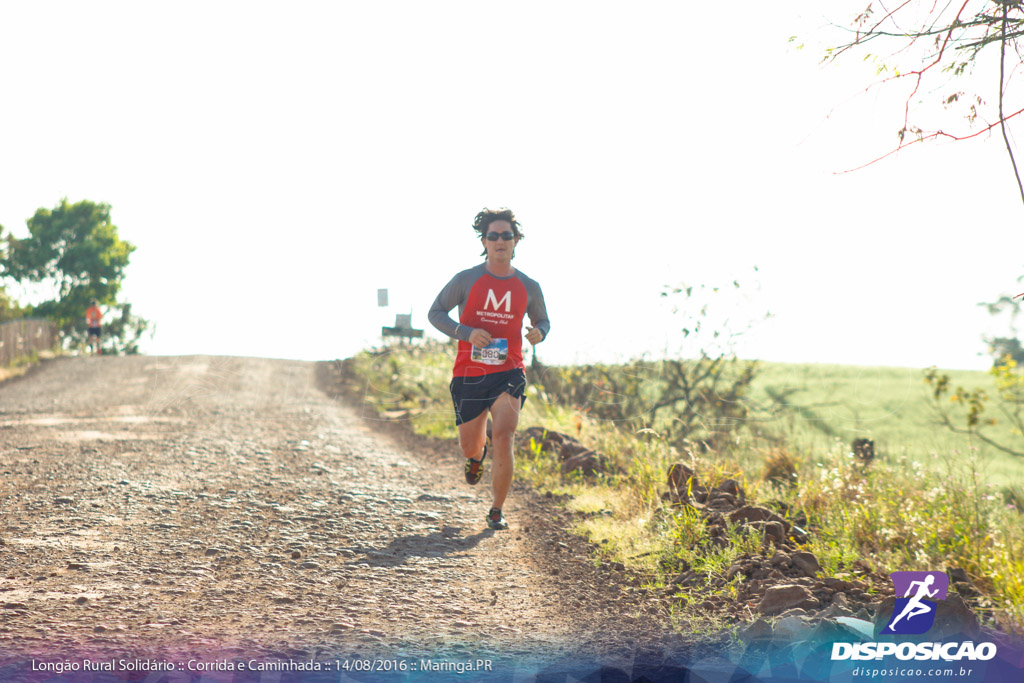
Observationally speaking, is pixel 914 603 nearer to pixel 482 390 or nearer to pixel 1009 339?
pixel 482 390

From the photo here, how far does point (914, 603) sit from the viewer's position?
3.83 metres

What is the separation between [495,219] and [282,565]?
8.99ft

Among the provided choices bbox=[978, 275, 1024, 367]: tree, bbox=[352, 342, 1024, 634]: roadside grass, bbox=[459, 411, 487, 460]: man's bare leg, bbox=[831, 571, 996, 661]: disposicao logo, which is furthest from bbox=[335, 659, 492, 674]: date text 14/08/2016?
bbox=[978, 275, 1024, 367]: tree

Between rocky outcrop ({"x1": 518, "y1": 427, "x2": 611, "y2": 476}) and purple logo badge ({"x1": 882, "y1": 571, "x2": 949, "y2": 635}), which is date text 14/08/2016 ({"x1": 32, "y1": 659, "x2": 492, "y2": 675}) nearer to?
purple logo badge ({"x1": 882, "y1": 571, "x2": 949, "y2": 635})

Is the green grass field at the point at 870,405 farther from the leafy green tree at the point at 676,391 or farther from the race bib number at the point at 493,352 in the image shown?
the race bib number at the point at 493,352

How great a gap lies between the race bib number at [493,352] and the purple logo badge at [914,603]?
9.30 ft

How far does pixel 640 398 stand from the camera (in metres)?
12.7

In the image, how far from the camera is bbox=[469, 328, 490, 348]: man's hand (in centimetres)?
565

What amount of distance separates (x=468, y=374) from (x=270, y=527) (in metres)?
1.78

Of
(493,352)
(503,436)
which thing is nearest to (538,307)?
(493,352)

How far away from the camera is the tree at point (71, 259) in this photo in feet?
131

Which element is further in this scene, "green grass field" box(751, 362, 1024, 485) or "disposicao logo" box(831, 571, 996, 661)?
"green grass field" box(751, 362, 1024, 485)

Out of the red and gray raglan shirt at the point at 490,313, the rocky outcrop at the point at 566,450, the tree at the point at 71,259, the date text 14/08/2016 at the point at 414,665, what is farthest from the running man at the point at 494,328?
the tree at the point at 71,259

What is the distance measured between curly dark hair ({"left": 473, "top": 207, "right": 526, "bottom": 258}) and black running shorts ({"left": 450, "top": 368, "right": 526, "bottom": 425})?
2.93 ft
